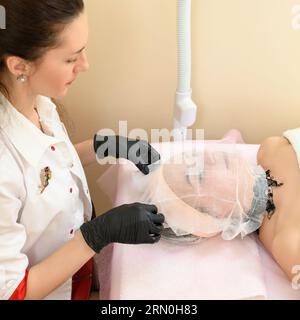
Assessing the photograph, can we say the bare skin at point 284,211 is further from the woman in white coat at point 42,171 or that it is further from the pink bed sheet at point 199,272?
the woman in white coat at point 42,171

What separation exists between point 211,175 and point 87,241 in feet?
1.15

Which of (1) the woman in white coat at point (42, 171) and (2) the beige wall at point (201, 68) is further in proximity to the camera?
(2) the beige wall at point (201, 68)

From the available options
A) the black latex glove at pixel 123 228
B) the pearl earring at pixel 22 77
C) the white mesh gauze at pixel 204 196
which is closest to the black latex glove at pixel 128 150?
the white mesh gauze at pixel 204 196

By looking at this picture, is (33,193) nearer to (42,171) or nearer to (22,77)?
(42,171)

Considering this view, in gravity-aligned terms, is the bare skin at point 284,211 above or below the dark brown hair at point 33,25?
below

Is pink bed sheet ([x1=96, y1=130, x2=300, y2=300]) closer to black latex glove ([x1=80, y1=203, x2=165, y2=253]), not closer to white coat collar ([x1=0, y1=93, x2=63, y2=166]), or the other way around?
black latex glove ([x1=80, y1=203, x2=165, y2=253])

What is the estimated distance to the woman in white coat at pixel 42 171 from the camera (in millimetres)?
865

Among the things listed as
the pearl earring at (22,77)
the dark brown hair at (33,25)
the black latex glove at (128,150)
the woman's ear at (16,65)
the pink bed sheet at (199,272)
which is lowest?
the pink bed sheet at (199,272)

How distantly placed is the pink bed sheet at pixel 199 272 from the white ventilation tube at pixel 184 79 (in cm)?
42

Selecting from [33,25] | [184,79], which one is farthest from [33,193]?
[184,79]

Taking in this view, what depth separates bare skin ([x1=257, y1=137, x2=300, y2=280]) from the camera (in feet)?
3.31

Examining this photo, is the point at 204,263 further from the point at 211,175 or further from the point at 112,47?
the point at 112,47

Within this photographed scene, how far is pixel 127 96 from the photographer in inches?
57.6
